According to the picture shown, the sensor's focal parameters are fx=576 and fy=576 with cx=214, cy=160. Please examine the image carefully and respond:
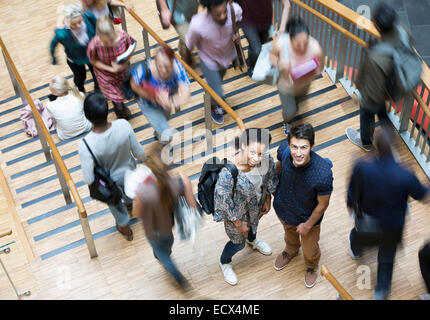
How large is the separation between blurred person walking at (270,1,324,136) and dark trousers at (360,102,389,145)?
590 mm

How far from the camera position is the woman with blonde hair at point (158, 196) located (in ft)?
13.1

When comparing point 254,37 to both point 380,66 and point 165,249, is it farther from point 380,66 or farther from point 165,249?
point 165,249

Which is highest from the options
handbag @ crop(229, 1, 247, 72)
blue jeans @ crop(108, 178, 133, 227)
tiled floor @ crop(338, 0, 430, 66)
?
handbag @ crop(229, 1, 247, 72)

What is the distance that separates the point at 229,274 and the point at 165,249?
2.30 feet

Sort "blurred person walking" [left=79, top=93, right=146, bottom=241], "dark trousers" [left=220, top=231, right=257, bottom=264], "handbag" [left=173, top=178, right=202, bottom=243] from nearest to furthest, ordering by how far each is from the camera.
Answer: "handbag" [left=173, top=178, right=202, bottom=243], "blurred person walking" [left=79, top=93, right=146, bottom=241], "dark trousers" [left=220, top=231, right=257, bottom=264]

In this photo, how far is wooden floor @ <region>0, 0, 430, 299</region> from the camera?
4.95m

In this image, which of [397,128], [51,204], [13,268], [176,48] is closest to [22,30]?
[176,48]

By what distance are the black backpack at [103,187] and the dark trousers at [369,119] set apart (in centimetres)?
241

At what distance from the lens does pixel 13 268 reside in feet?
17.8

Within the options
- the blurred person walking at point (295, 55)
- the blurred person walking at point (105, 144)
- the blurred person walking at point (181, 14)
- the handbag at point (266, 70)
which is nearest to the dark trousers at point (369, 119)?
the blurred person walking at point (295, 55)

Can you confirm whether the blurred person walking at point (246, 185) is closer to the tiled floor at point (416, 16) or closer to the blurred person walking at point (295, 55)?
the blurred person walking at point (295, 55)

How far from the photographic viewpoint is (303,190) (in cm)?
423

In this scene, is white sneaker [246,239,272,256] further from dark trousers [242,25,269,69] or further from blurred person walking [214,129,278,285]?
dark trousers [242,25,269,69]

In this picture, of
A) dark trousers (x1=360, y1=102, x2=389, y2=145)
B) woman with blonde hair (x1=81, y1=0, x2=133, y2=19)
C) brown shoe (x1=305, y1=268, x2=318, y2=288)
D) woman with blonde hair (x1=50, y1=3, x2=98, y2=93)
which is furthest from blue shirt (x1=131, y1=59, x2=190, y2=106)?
brown shoe (x1=305, y1=268, x2=318, y2=288)
